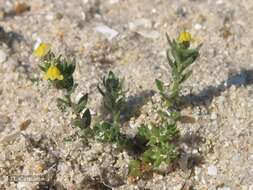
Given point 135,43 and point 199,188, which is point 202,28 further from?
point 199,188

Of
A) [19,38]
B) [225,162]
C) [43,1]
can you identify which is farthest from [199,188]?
[43,1]

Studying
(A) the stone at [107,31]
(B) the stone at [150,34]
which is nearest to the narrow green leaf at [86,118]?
(A) the stone at [107,31]

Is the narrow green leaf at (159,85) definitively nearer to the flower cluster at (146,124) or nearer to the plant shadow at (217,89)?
the flower cluster at (146,124)

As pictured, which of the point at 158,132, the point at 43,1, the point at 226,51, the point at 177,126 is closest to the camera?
the point at 158,132

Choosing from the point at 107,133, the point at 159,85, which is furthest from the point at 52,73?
the point at 159,85

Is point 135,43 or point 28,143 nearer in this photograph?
point 28,143

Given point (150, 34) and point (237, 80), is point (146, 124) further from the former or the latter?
point (150, 34)
